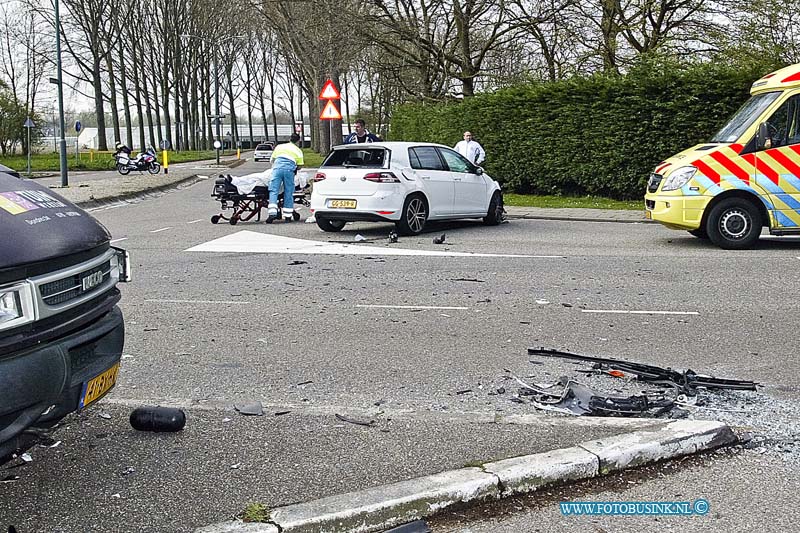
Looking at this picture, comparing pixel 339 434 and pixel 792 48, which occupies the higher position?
pixel 792 48

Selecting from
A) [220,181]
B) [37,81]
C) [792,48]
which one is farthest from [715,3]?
[37,81]

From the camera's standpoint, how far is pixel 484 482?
13.4 feet

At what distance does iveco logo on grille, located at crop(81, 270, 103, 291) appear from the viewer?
3.85 metres

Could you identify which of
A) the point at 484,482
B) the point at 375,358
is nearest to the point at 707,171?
the point at 375,358

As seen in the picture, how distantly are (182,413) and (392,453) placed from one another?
1250mm

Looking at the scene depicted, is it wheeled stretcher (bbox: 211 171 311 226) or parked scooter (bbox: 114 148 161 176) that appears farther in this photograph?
parked scooter (bbox: 114 148 161 176)

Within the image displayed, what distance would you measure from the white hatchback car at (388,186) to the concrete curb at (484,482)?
9947 mm

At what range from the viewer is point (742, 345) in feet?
23.2

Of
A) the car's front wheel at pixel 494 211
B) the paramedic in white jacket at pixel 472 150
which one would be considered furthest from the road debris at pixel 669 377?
the paramedic in white jacket at pixel 472 150

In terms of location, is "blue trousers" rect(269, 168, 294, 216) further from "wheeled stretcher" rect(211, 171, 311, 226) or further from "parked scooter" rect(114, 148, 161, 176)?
"parked scooter" rect(114, 148, 161, 176)

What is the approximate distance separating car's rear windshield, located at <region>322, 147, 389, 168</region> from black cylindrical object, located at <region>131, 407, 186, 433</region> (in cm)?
994

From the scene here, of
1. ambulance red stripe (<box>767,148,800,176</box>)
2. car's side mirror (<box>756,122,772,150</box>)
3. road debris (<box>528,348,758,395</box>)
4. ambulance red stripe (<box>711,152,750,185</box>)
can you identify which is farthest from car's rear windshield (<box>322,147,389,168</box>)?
road debris (<box>528,348,758,395</box>)

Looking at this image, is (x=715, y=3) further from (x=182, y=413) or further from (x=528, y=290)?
(x=182, y=413)

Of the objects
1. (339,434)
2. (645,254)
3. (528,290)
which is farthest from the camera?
(645,254)
